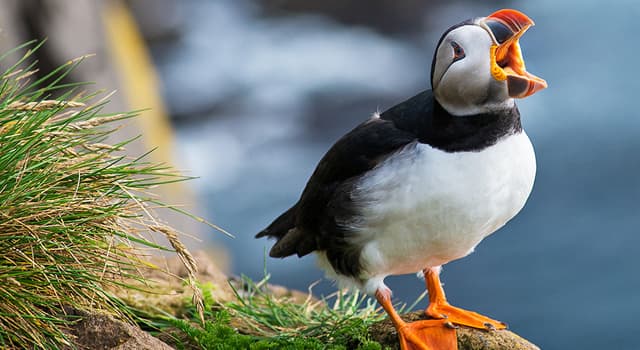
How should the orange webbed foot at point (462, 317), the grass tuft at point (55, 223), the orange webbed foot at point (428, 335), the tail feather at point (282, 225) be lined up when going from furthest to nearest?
the tail feather at point (282, 225)
the orange webbed foot at point (462, 317)
the orange webbed foot at point (428, 335)
the grass tuft at point (55, 223)

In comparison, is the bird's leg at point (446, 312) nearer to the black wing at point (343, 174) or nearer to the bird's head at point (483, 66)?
the black wing at point (343, 174)

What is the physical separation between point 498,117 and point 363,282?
944 millimetres

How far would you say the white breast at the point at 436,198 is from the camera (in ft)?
11.0

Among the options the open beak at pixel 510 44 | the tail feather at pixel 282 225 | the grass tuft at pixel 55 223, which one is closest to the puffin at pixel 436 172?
the open beak at pixel 510 44

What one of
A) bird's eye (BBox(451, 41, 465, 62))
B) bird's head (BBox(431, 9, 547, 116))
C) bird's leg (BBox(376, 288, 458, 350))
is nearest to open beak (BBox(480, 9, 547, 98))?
bird's head (BBox(431, 9, 547, 116))

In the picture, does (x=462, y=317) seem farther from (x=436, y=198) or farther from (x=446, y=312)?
(x=436, y=198)

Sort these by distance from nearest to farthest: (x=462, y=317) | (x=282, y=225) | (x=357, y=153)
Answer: (x=357, y=153) < (x=462, y=317) < (x=282, y=225)

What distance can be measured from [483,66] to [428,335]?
48.6 inches

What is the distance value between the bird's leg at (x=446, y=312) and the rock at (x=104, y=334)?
1.30 meters

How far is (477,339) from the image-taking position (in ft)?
12.3

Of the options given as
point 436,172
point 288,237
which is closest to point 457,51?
point 436,172

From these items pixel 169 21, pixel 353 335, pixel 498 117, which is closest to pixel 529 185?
pixel 498 117

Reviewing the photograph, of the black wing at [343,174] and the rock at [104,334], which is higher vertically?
the black wing at [343,174]

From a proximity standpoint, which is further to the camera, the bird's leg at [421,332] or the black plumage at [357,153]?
the bird's leg at [421,332]
